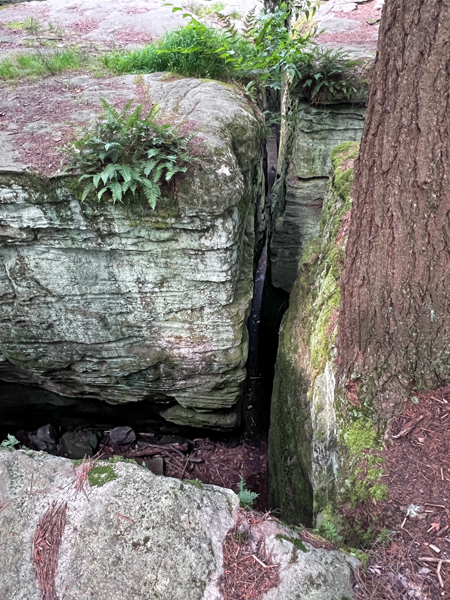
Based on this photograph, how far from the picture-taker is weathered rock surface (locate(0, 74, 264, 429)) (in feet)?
14.6

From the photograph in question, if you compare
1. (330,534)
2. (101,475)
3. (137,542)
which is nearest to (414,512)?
(330,534)

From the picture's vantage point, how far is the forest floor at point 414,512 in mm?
2502

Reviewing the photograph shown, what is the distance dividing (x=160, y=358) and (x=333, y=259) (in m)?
2.85

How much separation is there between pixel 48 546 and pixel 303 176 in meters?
7.61

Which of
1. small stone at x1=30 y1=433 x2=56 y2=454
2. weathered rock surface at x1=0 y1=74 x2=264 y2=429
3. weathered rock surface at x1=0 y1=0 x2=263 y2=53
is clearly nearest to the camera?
weathered rock surface at x1=0 y1=74 x2=264 y2=429

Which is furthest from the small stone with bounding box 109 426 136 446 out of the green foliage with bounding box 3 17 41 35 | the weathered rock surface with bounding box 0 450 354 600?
the green foliage with bounding box 3 17 41 35

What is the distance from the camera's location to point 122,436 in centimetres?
771

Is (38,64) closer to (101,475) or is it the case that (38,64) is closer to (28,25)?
(28,25)

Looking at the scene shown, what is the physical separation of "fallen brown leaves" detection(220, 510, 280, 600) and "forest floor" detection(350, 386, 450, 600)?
0.58m

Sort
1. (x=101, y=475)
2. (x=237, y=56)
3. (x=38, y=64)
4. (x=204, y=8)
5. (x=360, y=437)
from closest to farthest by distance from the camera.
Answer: (x=101, y=475)
(x=360, y=437)
(x=237, y=56)
(x=38, y=64)
(x=204, y=8)

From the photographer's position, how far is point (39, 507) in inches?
116

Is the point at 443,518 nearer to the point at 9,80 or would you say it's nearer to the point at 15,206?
the point at 15,206

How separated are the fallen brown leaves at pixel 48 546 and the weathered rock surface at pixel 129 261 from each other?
9.32 ft

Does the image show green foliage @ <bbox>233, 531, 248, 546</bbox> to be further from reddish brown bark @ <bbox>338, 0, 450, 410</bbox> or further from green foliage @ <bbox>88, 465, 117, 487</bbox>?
reddish brown bark @ <bbox>338, 0, 450, 410</bbox>
